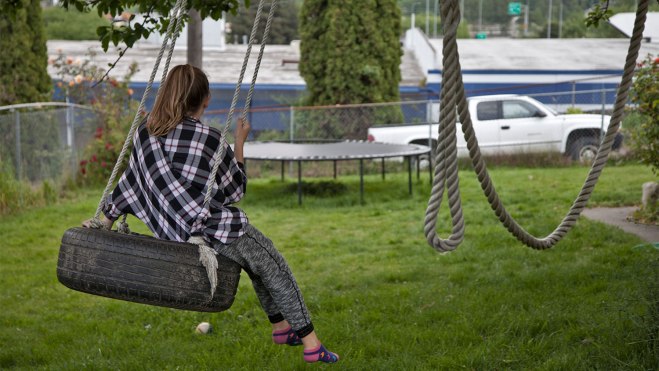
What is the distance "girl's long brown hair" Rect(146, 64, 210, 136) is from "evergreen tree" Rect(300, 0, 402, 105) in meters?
13.5

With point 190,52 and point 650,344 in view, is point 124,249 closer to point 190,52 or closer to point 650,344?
point 650,344

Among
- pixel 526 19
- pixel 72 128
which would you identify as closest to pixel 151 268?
pixel 72 128

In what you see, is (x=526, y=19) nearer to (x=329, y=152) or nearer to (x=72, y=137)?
(x=329, y=152)

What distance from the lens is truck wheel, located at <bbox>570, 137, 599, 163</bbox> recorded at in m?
16.1

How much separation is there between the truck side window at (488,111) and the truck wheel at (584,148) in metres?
1.44

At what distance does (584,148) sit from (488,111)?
182 cm

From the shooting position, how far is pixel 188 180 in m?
4.12

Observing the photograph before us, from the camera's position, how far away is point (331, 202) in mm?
12445

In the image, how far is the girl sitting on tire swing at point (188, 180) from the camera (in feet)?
13.4

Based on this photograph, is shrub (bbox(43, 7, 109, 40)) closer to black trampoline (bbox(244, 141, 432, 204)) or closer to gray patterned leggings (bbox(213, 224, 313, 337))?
A: black trampoline (bbox(244, 141, 432, 204))

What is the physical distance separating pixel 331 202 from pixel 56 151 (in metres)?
3.85

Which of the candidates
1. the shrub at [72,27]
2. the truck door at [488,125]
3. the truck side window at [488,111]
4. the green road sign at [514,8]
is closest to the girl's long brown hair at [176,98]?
the truck door at [488,125]

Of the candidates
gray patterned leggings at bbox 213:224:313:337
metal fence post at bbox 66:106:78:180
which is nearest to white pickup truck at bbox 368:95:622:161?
metal fence post at bbox 66:106:78:180

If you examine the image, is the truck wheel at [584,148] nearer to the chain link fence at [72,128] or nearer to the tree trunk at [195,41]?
the chain link fence at [72,128]
